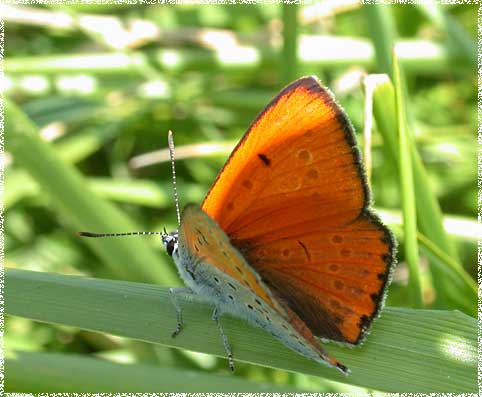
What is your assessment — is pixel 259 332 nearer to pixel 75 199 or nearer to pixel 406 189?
pixel 406 189

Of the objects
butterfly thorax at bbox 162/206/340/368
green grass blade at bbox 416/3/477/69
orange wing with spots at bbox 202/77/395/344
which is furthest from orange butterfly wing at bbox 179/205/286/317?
green grass blade at bbox 416/3/477/69

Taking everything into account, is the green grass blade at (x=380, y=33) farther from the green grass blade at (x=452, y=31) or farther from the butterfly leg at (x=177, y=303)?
the butterfly leg at (x=177, y=303)

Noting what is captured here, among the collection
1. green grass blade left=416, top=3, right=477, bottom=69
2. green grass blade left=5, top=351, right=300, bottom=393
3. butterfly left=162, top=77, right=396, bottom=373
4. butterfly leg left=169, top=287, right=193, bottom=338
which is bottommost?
green grass blade left=5, top=351, right=300, bottom=393

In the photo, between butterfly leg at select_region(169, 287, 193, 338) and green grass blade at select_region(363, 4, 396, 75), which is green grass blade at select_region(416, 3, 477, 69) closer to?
green grass blade at select_region(363, 4, 396, 75)

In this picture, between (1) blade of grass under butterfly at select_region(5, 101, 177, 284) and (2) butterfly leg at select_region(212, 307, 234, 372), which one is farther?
(1) blade of grass under butterfly at select_region(5, 101, 177, 284)

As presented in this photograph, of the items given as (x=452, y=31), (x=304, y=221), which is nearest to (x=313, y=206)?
(x=304, y=221)

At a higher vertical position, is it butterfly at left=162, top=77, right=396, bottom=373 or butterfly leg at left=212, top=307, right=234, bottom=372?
butterfly at left=162, top=77, right=396, bottom=373

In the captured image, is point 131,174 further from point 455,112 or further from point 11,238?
point 455,112
